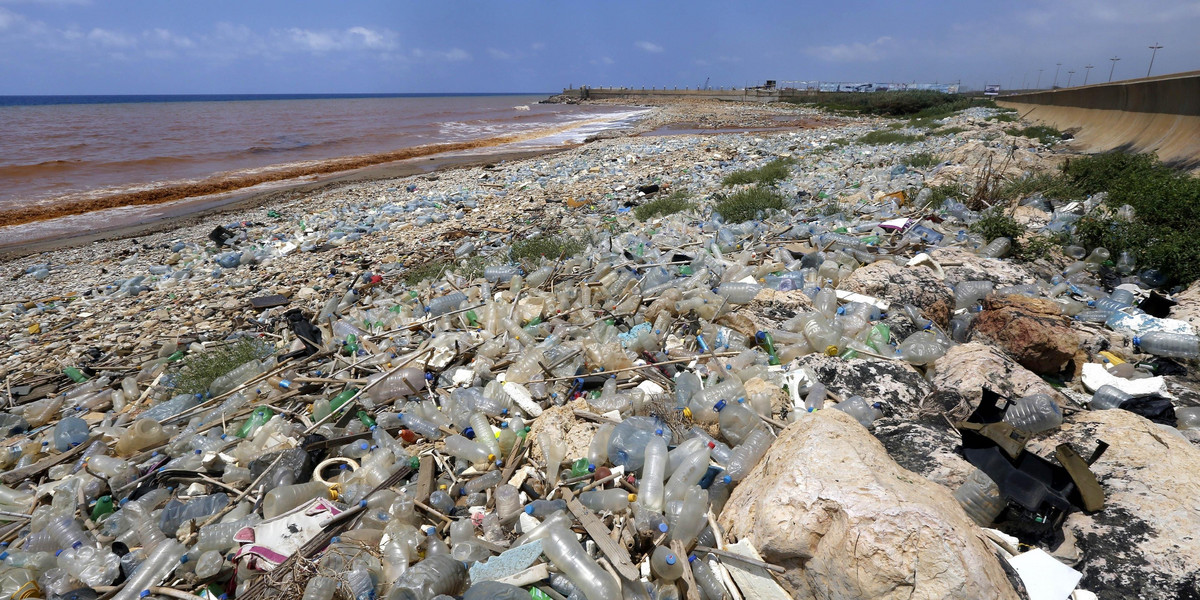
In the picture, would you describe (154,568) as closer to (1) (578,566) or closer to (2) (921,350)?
(1) (578,566)

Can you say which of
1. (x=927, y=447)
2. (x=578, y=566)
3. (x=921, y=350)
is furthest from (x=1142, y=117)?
(x=578, y=566)

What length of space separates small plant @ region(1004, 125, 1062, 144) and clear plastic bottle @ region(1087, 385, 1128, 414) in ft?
41.7

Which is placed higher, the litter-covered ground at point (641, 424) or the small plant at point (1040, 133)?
the small plant at point (1040, 133)

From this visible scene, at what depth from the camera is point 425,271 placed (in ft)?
19.1

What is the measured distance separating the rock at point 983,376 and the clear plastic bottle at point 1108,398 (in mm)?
390

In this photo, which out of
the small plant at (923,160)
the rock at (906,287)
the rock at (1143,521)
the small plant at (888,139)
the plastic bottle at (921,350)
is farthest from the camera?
the small plant at (888,139)

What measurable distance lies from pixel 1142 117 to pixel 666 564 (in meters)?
12.7

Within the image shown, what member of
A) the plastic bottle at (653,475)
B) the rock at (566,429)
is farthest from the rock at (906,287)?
the rock at (566,429)

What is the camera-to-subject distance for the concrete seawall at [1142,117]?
723 centimetres

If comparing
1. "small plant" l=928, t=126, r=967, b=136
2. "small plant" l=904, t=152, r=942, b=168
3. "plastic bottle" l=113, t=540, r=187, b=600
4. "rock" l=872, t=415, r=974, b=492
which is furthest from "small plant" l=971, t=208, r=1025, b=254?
"small plant" l=928, t=126, r=967, b=136

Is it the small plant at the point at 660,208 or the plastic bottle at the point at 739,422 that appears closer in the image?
the plastic bottle at the point at 739,422

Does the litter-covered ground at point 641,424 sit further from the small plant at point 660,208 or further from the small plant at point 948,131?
the small plant at point 948,131

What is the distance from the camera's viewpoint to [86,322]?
210 inches

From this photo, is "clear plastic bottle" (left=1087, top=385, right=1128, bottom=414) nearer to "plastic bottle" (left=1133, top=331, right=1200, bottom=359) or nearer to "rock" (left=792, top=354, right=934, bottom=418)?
"plastic bottle" (left=1133, top=331, right=1200, bottom=359)
